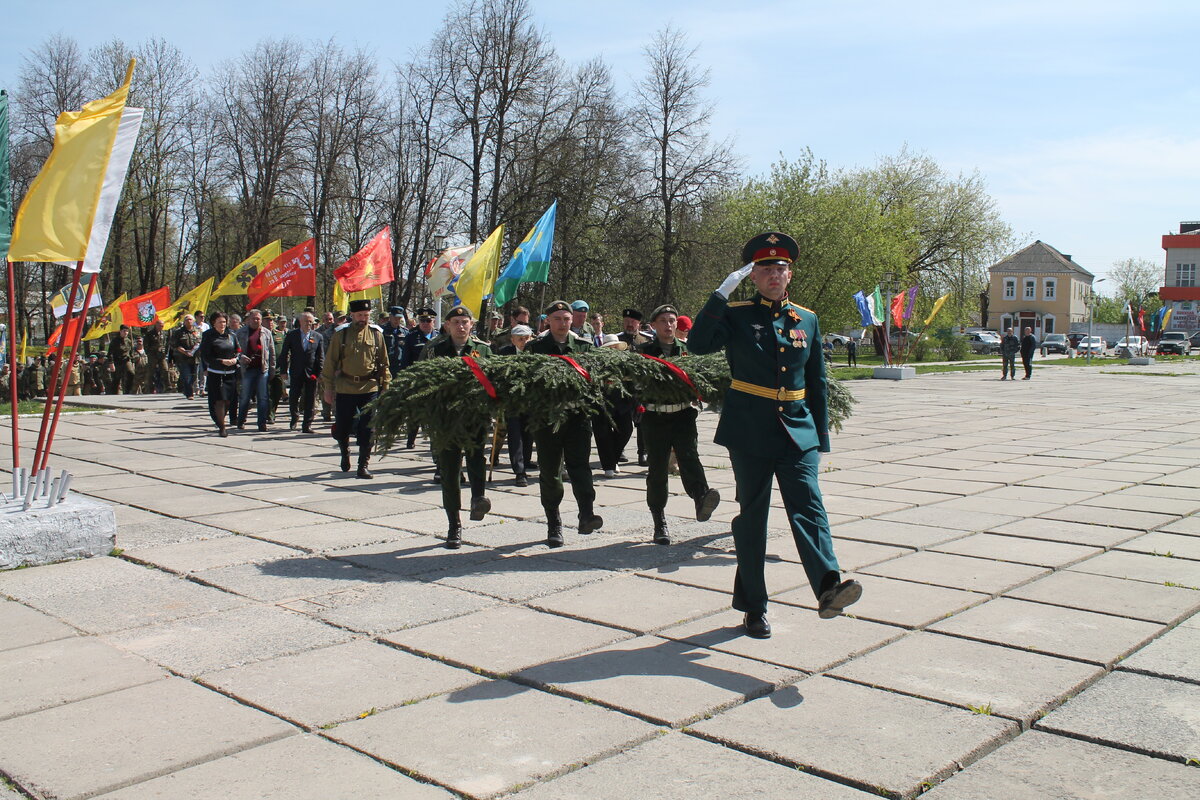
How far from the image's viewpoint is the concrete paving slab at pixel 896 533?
700 centimetres

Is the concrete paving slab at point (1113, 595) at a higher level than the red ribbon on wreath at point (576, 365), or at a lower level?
lower

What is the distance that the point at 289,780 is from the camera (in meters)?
3.31

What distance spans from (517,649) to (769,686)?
1.17 metres

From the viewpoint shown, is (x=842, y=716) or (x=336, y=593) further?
(x=336, y=593)

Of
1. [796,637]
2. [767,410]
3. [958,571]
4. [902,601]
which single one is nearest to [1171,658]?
[902,601]

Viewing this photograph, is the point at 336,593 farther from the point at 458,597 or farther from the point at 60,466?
the point at 60,466

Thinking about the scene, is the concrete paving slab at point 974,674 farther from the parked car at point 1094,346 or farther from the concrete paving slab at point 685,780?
the parked car at point 1094,346

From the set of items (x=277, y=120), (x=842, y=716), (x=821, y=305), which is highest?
(x=277, y=120)

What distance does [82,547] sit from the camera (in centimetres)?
655

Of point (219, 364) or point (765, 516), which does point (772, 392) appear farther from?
point (219, 364)

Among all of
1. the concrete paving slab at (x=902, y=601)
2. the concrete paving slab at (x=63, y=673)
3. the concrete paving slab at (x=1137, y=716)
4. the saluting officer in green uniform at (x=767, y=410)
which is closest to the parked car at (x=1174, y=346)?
the concrete paving slab at (x=902, y=601)

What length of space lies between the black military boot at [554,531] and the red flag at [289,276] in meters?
11.5

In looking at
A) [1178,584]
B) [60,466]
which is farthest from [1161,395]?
[60,466]

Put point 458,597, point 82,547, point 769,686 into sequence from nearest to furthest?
point 769,686 < point 458,597 < point 82,547
